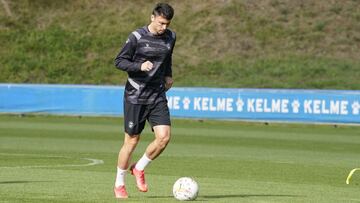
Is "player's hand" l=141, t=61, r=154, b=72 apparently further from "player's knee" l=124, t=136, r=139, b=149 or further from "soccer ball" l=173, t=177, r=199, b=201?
"soccer ball" l=173, t=177, r=199, b=201

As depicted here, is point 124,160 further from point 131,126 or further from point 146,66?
point 146,66

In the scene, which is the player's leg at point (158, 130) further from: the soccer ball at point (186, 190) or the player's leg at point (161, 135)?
the soccer ball at point (186, 190)

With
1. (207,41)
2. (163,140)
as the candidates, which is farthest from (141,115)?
(207,41)

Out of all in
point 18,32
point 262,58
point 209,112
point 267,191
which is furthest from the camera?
point 18,32

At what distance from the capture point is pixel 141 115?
43.8 ft

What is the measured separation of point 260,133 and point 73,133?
5.67 metres

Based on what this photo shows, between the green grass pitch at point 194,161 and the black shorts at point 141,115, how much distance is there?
0.87 meters

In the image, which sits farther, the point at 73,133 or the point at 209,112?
the point at 209,112

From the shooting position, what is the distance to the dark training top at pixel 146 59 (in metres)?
13.2

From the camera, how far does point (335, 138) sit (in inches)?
1208

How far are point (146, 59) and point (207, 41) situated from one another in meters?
38.0

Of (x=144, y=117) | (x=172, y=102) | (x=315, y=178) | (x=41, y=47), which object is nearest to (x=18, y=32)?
(x=41, y=47)

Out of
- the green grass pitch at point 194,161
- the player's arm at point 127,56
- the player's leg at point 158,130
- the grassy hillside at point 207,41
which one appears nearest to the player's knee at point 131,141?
the player's leg at point 158,130

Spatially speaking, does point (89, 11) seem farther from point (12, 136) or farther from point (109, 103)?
point (12, 136)
